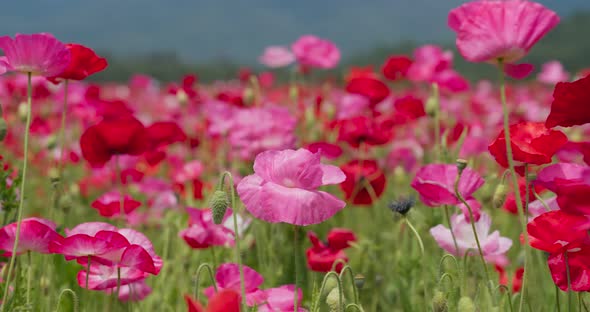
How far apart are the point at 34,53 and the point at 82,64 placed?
255mm

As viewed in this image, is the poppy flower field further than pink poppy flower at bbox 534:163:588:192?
No

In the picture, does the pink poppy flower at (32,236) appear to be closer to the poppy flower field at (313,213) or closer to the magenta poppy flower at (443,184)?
the poppy flower field at (313,213)

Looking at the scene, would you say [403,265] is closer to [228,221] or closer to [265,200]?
[228,221]

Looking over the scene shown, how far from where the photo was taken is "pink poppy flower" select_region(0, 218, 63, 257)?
1295 millimetres

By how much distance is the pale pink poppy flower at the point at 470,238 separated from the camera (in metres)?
1.61

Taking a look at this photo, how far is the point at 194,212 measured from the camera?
172cm

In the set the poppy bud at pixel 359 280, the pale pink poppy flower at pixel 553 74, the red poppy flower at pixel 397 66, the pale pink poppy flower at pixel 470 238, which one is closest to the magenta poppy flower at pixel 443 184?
the pale pink poppy flower at pixel 470 238

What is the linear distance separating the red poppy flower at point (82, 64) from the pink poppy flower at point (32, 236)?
1.29 ft

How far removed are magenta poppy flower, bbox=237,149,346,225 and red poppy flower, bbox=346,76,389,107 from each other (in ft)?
4.61

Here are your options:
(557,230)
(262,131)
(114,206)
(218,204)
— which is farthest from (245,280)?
(262,131)

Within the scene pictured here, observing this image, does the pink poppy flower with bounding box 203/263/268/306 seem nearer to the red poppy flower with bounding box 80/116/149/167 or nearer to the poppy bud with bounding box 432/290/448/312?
the poppy bud with bounding box 432/290/448/312

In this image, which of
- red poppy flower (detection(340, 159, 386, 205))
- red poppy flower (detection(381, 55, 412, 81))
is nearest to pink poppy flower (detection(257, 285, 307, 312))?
red poppy flower (detection(340, 159, 386, 205))

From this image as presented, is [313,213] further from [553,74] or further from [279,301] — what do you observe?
[553,74]

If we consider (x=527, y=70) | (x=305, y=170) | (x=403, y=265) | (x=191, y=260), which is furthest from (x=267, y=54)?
(x=305, y=170)
